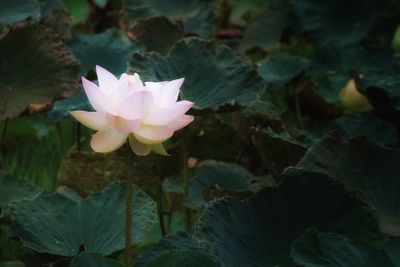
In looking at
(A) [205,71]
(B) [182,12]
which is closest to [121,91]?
(A) [205,71]

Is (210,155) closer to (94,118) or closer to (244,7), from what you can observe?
(94,118)

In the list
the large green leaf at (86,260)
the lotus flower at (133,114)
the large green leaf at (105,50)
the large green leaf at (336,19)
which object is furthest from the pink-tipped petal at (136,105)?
the large green leaf at (336,19)

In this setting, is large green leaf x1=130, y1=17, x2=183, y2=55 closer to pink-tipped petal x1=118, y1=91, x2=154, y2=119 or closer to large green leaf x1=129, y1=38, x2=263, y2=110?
large green leaf x1=129, y1=38, x2=263, y2=110

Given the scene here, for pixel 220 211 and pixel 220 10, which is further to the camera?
pixel 220 10

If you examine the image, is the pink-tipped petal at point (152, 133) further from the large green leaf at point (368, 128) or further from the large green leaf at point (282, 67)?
the large green leaf at point (282, 67)

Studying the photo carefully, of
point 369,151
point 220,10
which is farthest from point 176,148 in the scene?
point 220,10

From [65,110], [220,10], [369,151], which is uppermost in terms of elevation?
[220,10]

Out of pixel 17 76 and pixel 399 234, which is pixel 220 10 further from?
pixel 399 234
